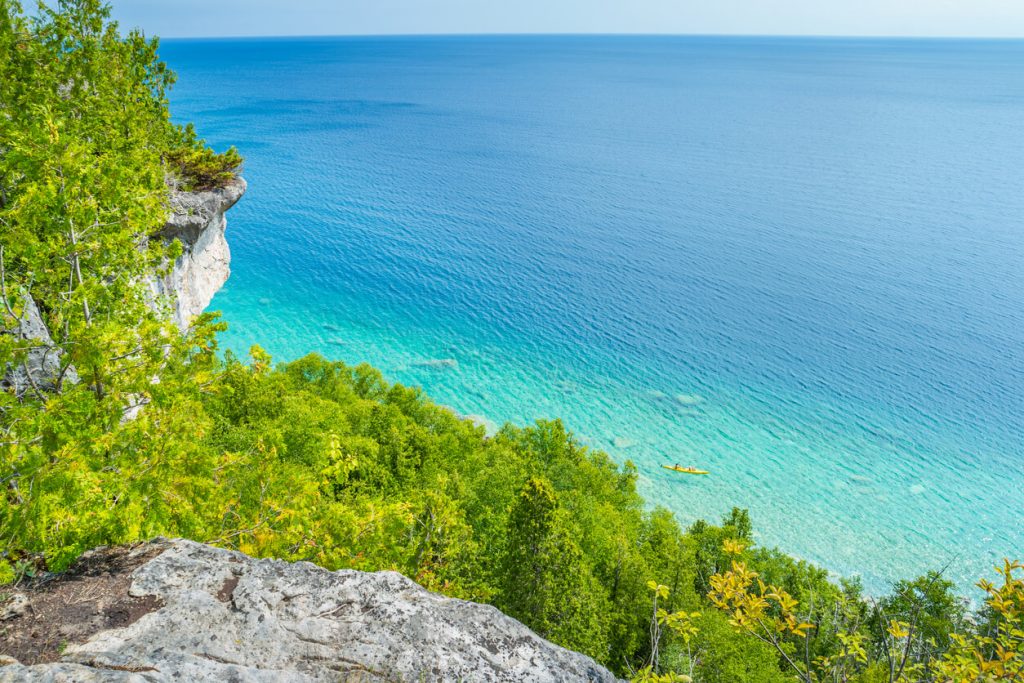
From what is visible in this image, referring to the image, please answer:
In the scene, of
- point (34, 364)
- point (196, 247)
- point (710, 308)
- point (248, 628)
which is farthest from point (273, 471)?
point (710, 308)

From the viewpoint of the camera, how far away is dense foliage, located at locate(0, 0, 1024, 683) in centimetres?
1103

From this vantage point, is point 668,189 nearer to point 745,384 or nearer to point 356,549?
point 745,384

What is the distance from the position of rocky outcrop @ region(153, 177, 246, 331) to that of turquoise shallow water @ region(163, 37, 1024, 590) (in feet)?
51.6

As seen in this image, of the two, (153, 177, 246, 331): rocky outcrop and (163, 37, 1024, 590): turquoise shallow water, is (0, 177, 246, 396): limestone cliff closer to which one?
(153, 177, 246, 331): rocky outcrop

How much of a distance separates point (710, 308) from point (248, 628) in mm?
67491

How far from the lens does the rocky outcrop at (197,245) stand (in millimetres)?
34156

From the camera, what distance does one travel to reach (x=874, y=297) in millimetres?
71750

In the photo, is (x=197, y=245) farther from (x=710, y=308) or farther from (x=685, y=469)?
(x=710, y=308)

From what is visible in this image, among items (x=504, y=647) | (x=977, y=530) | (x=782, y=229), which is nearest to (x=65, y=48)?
(x=504, y=647)

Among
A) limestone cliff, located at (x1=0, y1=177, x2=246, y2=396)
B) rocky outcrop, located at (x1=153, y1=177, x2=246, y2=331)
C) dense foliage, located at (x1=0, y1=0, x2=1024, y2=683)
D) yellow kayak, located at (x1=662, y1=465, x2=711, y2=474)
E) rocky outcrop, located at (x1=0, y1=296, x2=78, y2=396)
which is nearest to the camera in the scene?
dense foliage, located at (x1=0, y1=0, x2=1024, y2=683)

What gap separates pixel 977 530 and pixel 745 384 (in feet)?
69.3

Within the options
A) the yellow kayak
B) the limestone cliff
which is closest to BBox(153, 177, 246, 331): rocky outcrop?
the limestone cliff

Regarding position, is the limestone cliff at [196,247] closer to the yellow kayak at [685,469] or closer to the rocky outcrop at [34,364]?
the rocky outcrop at [34,364]

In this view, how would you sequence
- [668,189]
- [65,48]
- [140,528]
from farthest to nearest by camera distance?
[668,189], [65,48], [140,528]
